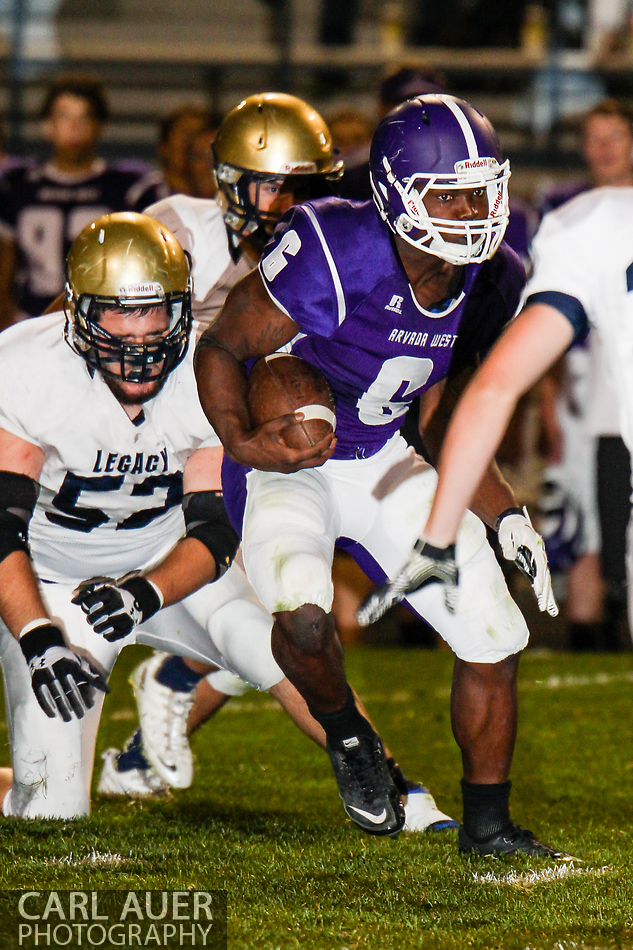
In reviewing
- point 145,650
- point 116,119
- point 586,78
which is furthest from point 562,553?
point 116,119

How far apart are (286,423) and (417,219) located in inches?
20.8

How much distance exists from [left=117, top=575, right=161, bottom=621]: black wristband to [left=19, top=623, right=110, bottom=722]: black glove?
19cm

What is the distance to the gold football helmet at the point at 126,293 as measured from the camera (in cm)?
312

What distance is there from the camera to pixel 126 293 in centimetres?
312

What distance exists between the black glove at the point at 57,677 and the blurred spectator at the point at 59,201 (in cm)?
329

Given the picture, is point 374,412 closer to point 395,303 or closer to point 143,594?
point 395,303

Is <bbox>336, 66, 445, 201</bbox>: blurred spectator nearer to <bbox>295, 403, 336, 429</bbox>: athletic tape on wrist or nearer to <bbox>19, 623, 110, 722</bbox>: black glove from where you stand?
<bbox>295, 403, 336, 429</bbox>: athletic tape on wrist

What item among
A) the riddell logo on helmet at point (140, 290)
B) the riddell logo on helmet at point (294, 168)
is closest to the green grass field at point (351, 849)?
the riddell logo on helmet at point (140, 290)

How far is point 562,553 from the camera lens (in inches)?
244

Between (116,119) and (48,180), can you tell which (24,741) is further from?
(116,119)

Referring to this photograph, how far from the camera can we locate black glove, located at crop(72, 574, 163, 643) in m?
2.93

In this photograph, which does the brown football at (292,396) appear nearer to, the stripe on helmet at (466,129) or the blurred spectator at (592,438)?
the stripe on helmet at (466,129)

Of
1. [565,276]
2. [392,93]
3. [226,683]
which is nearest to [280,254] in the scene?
[565,276]

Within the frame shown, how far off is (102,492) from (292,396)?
0.71 meters
